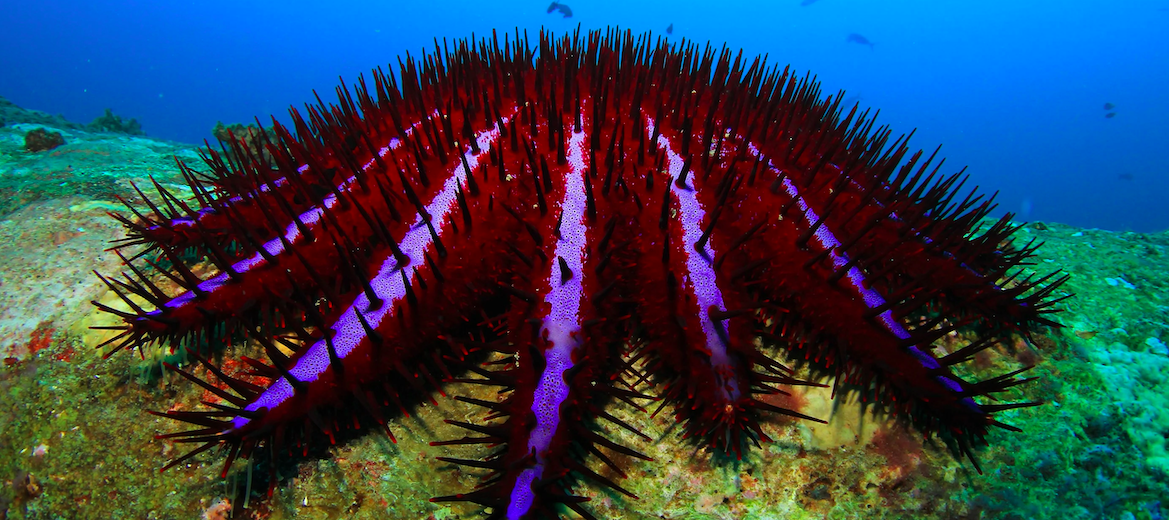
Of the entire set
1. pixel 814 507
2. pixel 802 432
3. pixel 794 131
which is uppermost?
pixel 794 131

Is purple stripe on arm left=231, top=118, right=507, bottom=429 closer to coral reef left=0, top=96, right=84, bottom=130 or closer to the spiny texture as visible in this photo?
the spiny texture

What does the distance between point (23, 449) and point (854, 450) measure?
382 cm

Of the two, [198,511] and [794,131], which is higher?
[794,131]

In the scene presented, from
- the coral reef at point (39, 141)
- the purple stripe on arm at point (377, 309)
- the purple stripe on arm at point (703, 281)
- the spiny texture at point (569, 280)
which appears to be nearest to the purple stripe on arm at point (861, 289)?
the spiny texture at point (569, 280)

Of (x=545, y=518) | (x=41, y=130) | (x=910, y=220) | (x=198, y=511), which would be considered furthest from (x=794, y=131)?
(x=41, y=130)

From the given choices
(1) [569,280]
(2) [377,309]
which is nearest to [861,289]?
(1) [569,280]

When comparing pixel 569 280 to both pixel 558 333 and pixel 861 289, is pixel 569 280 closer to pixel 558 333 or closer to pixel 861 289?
pixel 558 333

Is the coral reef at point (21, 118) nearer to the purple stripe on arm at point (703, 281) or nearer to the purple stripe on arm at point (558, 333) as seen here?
the purple stripe on arm at point (558, 333)

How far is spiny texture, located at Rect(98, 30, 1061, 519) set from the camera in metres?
1.87

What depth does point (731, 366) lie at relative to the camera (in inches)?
77.9

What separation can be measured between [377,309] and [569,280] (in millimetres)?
750

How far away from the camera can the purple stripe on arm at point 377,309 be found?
1.78 metres

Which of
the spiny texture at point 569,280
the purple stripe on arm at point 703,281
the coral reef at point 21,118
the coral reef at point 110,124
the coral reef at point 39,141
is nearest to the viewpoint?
the spiny texture at point 569,280

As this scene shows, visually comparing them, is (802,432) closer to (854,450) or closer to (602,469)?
(854,450)
